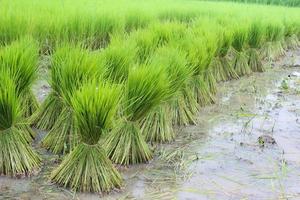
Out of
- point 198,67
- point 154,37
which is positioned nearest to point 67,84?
point 198,67

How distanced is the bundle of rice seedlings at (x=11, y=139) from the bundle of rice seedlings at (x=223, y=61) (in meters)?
2.95

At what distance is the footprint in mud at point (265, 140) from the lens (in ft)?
11.5

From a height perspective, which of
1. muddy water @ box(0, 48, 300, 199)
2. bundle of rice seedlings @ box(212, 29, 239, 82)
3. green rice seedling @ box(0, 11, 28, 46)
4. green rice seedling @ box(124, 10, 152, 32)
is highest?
green rice seedling @ box(0, 11, 28, 46)

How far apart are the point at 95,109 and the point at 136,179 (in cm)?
56

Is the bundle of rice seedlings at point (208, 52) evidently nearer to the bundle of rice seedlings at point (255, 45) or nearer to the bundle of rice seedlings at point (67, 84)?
the bundle of rice seedlings at point (255, 45)

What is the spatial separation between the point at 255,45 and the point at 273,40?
162 centimetres

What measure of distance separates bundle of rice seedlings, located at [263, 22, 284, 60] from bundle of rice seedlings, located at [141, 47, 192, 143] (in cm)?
392

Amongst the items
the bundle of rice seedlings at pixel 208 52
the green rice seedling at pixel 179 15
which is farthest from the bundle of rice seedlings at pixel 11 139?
the green rice seedling at pixel 179 15

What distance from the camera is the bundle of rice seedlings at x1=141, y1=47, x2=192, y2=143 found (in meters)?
3.37

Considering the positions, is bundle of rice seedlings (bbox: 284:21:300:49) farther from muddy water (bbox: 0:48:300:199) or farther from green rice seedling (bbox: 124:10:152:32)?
muddy water (bbox: 0:48:300:199)

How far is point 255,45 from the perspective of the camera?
6.20m

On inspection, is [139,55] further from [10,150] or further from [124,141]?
[10,150]

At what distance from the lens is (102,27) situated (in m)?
5.70

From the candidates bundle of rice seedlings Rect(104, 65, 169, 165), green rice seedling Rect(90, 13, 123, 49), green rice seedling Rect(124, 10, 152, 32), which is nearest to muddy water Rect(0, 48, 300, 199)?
bundle of rice seedlings Rect(104, 65, 169, 165)
